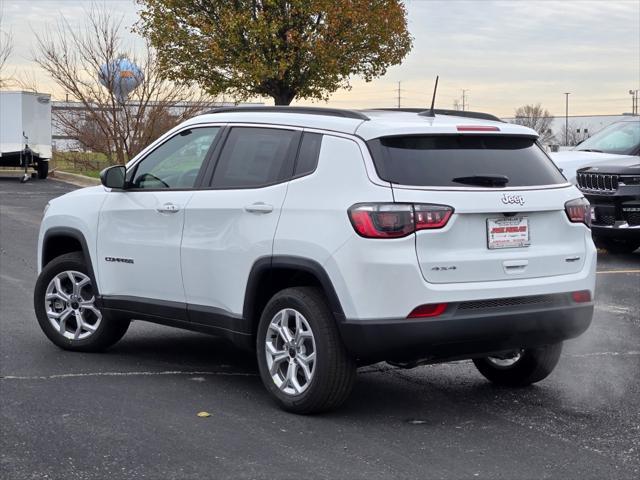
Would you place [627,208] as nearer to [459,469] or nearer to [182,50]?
[459,469]

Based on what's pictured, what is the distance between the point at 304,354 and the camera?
6.23 metres

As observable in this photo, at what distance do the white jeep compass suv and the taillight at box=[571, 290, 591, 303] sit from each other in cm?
1

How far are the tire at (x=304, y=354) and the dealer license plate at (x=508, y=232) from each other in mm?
995

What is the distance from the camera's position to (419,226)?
5828 mm

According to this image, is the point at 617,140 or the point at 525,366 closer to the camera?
the point at 525,366

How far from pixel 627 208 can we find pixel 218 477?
11.0 meters

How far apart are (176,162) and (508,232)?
246 cm

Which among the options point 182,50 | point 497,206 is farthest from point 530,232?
point 182,50

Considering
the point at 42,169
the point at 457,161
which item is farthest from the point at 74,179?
the point at 457,161

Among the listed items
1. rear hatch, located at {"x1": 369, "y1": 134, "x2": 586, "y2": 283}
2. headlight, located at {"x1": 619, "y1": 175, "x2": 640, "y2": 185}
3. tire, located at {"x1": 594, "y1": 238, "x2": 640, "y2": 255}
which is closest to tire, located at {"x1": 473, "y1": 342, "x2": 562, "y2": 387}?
rear hatch, located at {"x1": 369, "y1": 134, "x2": 586, "y2": 283}

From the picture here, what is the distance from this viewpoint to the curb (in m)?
33.1

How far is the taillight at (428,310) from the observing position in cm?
585

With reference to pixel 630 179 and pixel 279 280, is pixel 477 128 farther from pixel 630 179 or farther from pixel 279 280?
pixel 630 179

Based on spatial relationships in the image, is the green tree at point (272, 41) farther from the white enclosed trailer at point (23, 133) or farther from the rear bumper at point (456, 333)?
the rear bumper at point (456, 333)
